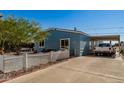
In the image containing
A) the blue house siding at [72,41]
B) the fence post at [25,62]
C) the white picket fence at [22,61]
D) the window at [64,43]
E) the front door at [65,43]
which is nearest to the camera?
the white picket fence at [22,61]

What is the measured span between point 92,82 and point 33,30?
10.4 meters

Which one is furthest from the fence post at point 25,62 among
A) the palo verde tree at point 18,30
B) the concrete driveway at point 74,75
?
the palo verde tree at point 18,30

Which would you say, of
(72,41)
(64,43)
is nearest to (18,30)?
(64,43)

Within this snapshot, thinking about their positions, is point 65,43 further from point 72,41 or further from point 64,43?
point 72,41

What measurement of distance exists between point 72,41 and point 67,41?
0.62 metres

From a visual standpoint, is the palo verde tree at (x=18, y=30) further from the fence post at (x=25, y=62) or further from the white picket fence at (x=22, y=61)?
the fence post at (x=25, y=62)

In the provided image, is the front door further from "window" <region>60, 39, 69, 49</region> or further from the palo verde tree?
the palo verde tree

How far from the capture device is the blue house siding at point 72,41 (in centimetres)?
1703

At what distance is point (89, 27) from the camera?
31.2m

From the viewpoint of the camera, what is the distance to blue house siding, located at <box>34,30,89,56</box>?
1703cm

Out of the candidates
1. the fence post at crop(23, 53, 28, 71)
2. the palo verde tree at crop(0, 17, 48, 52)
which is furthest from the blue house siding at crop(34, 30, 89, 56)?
the fence post at crop(23, 53, 28, 71)

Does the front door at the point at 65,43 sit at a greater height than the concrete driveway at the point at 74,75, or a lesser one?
greater

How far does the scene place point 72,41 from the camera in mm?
17156
